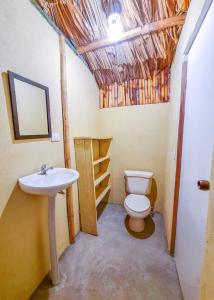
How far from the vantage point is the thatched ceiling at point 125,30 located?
1328 mm

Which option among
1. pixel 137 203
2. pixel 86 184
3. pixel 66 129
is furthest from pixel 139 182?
pixel 66 129

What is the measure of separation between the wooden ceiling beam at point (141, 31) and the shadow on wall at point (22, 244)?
5.94 feet

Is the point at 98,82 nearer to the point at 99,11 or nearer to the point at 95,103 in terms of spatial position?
the point at 95,103

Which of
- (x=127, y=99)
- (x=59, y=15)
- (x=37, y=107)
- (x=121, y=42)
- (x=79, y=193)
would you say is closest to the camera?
(x=37, y=107)

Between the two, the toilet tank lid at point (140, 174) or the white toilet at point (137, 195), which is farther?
the toilet tank lid at point (140, 174)

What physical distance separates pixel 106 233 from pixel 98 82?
2394 mm

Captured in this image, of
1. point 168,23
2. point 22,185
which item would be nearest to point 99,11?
point 168,23

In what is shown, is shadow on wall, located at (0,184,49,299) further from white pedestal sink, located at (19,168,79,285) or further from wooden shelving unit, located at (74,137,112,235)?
wooden shelving unit, located at (74,137,112,235)

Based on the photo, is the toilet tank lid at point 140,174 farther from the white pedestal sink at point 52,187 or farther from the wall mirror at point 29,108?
the wall mirror at point 29,108

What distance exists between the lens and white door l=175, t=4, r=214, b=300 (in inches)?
29.8

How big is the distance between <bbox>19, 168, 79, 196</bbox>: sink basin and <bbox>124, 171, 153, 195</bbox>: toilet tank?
1.19m

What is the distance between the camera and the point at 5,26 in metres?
0.93

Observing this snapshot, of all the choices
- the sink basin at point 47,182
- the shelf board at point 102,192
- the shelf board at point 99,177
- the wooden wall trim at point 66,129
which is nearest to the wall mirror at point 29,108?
the wooden wall trim at point 66,129

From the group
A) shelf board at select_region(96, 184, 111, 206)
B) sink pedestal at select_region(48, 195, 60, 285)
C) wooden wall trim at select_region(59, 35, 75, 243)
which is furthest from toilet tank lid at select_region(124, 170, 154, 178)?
sink pedestal at select_region(48, 195, 60, 285)
